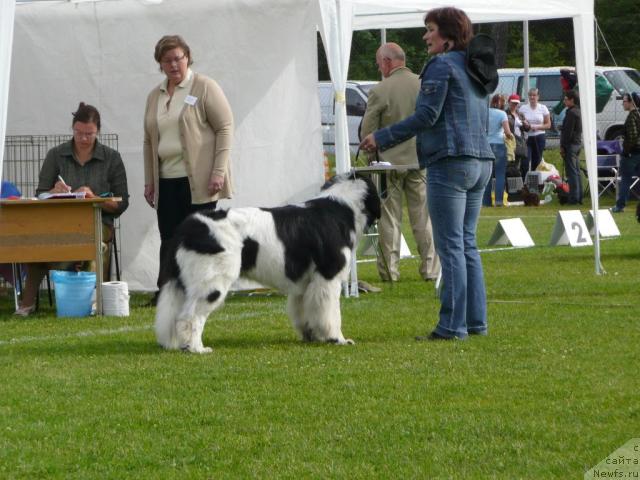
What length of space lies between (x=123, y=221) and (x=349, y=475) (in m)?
6.94

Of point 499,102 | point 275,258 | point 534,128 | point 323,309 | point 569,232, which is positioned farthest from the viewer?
point 534,128

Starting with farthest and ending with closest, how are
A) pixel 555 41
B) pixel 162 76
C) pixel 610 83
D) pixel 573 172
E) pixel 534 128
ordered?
pixel 555 41 < pixel 610 83 < pixel 534 128 < pixel 573 172 < pixel 162 76

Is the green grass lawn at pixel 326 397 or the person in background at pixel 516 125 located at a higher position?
the person in background at pixel 516 125

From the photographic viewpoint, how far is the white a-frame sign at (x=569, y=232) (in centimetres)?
1473

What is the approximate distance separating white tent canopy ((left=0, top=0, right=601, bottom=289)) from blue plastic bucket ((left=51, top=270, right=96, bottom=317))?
1607mm

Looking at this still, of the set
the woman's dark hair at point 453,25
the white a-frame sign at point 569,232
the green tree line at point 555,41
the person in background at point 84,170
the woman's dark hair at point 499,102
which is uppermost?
the green tree line at point 555,41

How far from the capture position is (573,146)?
70.9ft

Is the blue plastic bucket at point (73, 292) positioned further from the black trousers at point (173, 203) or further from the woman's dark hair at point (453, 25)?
the woman's dark hair at point (453, 25)

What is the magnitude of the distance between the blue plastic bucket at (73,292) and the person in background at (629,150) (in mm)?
11663

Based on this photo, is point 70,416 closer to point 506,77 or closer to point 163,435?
point 163,435

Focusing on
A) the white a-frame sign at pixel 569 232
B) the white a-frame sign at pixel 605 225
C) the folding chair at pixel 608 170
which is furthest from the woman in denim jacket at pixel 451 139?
the folding chair at pixel 608 170

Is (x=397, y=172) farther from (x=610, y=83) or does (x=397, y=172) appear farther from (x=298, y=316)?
(x=610, y=83)

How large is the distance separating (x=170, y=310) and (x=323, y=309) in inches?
37.4

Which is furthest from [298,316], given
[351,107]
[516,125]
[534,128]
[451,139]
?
[351,107]
